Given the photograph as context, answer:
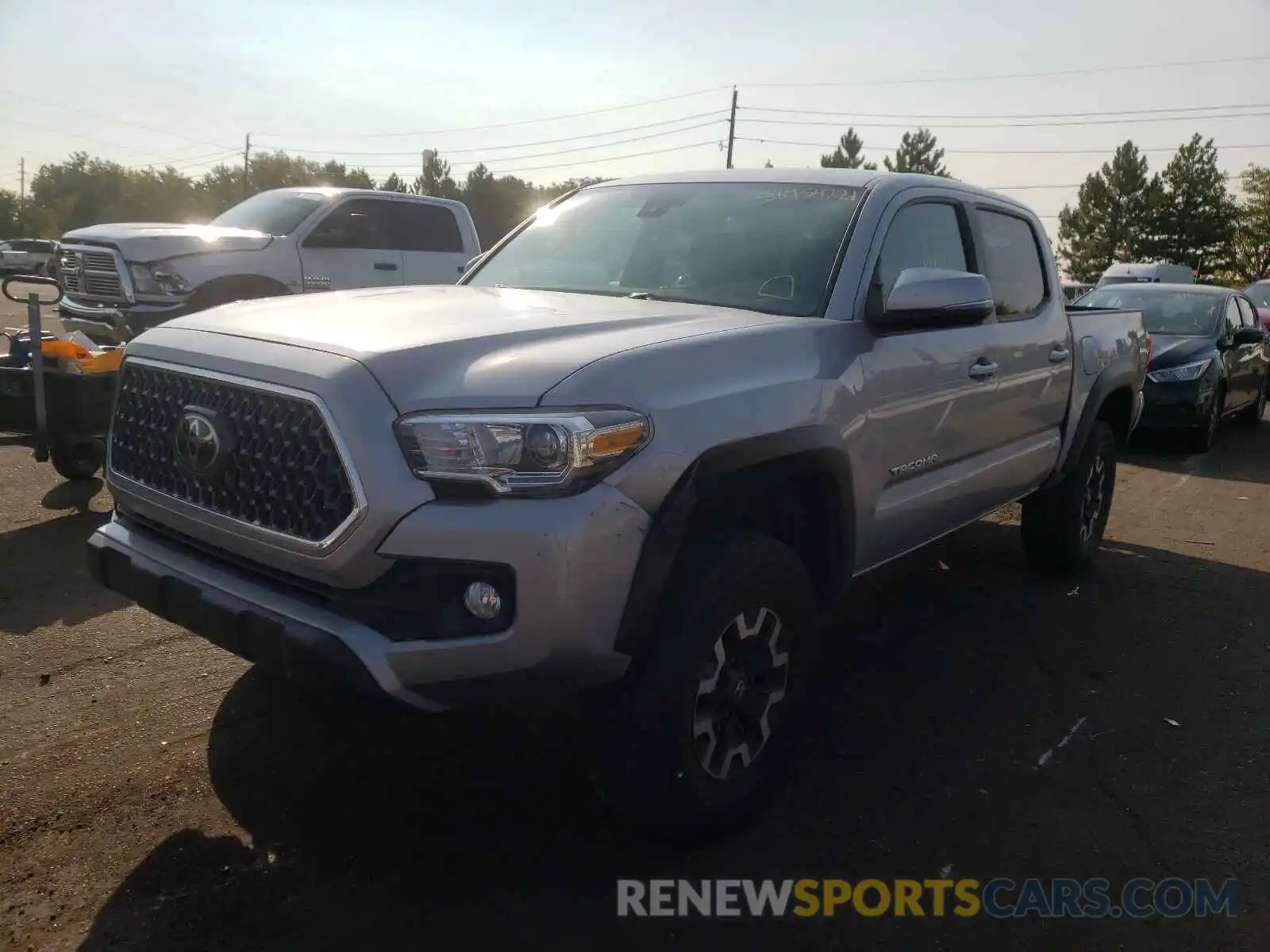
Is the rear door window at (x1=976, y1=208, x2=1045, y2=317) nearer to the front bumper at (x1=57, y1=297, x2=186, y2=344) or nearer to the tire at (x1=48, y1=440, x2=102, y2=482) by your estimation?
the tire at (x1=48, y1=440, x2=102, y2=482)

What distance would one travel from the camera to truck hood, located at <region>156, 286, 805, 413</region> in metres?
2.49

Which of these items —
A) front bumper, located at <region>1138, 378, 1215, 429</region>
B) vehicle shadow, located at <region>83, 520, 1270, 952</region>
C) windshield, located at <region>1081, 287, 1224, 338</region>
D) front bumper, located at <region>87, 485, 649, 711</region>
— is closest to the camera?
front bumper, located at <region>87, 485, 649, 711</region>

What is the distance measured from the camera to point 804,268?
3598 mm

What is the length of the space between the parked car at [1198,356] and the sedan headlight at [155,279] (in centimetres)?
824

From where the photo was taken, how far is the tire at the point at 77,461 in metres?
6.37

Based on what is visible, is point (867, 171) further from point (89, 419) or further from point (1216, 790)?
point (89, 419)

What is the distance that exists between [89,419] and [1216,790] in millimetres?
5596

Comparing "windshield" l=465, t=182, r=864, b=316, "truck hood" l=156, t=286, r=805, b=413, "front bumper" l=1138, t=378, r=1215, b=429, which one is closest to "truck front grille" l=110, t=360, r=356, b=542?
"truck hood" l=156, t=286, r=805, b=413

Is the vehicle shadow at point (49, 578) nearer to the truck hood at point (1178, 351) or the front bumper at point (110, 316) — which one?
the front bumper at point (110, 316)

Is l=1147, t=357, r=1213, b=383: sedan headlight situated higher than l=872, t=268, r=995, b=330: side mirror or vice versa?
l=872, t=268, r=995, b=330: side mirror

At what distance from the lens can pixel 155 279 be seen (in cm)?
877

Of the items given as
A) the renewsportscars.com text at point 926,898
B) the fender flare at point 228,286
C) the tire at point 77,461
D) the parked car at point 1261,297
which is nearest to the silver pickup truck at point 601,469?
the renewsportscars.com text at point 926,898

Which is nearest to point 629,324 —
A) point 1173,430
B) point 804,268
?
point 804,268

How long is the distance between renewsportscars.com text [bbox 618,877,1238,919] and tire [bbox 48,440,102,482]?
494 cm
